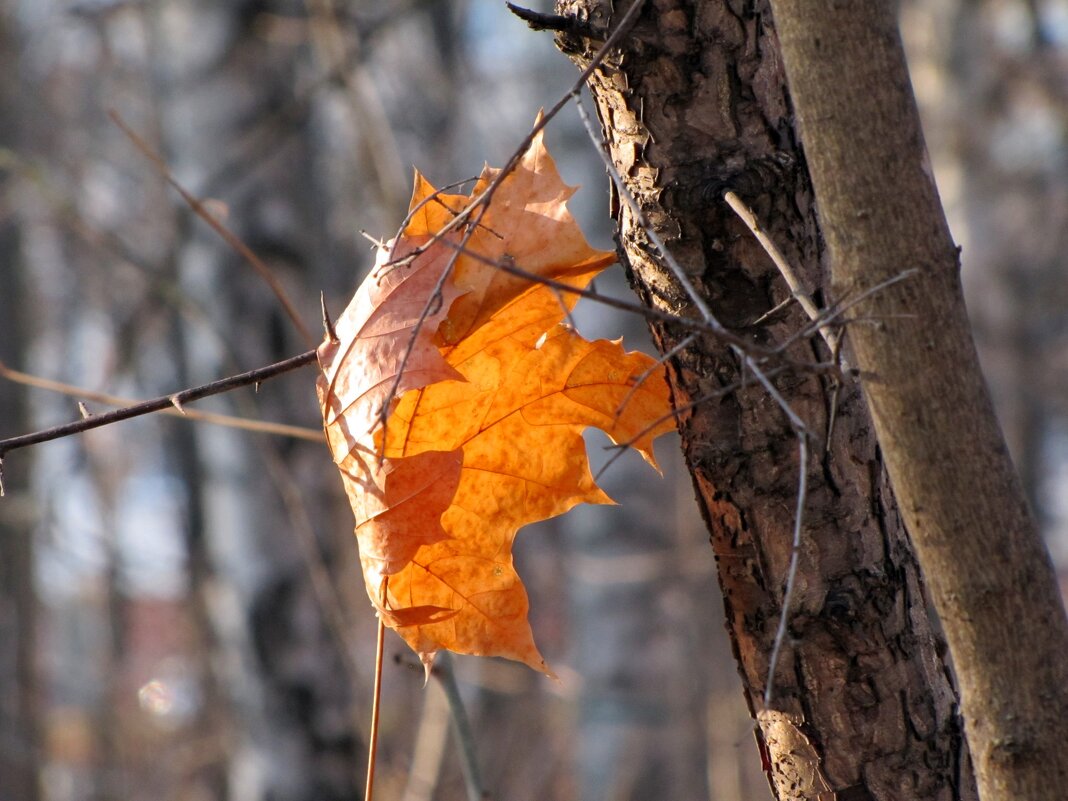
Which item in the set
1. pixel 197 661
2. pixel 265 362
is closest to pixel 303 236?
pixel 265 362

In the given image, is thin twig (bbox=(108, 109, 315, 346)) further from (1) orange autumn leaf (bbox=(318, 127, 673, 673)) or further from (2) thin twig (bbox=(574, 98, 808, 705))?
(2) thin twig (bbox=(574, 98, 808, 705))

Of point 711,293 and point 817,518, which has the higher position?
point 711,293

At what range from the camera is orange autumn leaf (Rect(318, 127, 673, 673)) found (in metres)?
0.77

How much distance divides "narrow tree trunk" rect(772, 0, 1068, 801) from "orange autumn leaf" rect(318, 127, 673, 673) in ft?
0.62

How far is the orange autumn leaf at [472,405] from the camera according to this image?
77 centimetres

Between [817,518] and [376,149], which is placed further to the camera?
[376,149]

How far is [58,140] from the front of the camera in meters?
7.63

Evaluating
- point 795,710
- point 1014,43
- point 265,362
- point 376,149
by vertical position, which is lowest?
point 795,710

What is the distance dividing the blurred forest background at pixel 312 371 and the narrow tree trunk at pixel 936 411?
1.04 ft

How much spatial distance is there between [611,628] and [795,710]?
3.25 meters

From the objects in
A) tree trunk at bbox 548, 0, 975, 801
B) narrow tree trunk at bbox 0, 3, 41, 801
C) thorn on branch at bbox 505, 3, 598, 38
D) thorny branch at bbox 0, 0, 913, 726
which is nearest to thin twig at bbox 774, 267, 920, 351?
thorny branch at bbox 0, 0, 913, 726

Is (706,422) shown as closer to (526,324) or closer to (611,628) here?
(526,324)

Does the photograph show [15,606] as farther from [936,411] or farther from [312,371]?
[936,411]

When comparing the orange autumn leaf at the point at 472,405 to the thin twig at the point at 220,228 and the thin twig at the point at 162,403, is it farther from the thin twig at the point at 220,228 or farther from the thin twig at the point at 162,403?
the thin twig at the point at 220,228
